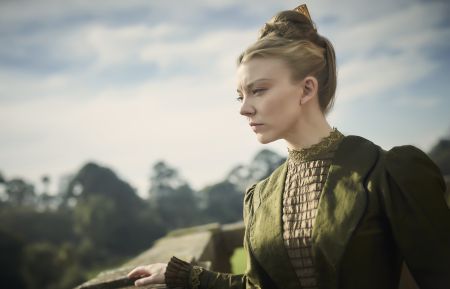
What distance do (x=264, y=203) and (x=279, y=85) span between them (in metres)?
0.69

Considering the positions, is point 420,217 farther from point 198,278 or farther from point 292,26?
point 198,278

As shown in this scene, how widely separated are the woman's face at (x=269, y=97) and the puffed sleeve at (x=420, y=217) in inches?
23.0

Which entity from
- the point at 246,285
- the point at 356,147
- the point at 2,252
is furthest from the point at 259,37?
the point at 2,252

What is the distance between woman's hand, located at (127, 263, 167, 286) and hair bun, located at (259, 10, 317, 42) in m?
1.57

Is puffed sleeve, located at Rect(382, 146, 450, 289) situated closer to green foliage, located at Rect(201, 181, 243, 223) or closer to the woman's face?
the woman's face

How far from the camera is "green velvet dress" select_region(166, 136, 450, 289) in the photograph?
166 centimetres

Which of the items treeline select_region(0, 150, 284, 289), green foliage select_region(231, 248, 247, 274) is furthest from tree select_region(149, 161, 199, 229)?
green foliage select_region(231, 248, 247, 274)

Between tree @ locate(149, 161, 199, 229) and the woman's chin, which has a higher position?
the woman's chin

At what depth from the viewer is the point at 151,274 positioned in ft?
8.11

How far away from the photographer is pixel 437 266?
1.63m

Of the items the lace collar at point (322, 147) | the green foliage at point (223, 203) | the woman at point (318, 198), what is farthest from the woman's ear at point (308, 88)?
the green foliage at point (223, 203)

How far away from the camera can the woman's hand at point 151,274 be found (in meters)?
2.37

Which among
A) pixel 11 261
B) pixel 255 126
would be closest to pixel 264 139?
pixel 255 126

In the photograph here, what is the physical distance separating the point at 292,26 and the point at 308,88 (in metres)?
0.36
